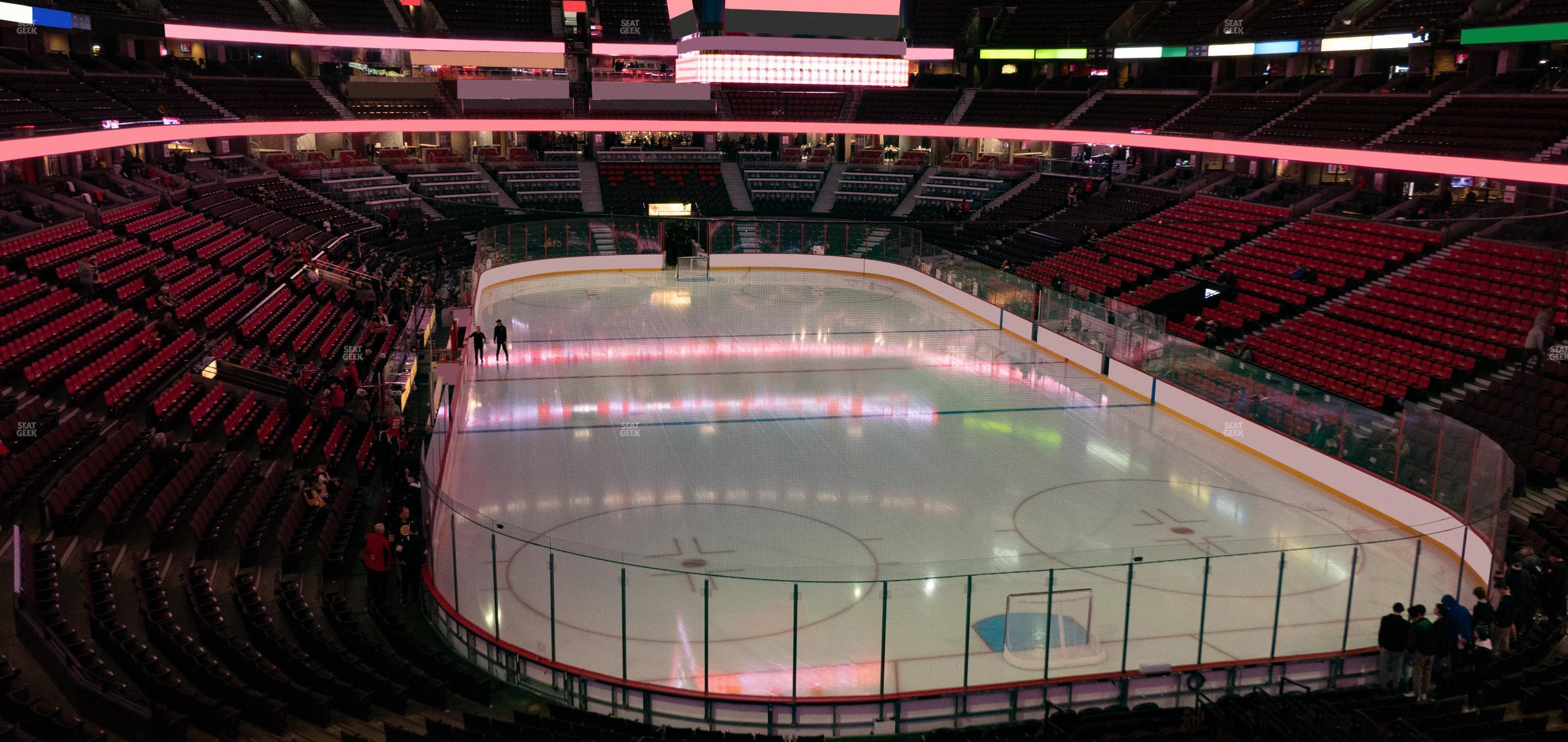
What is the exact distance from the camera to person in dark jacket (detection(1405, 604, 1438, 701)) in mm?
9758

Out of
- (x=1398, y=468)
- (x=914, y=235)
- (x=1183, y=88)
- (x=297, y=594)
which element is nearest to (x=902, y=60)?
(x=1398, y=468)

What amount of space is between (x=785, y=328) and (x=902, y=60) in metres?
11.0

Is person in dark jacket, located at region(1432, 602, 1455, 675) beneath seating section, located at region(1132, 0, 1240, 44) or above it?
beneath

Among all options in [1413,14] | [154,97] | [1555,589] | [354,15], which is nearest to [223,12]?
[354,15]

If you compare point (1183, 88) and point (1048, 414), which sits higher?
point (1183, 88)

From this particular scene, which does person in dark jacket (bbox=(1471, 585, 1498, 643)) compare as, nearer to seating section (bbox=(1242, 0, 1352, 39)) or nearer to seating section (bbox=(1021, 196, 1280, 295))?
seating section (bbox=(1021, 196, 1280, 295))

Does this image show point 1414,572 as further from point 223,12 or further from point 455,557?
point 223,12

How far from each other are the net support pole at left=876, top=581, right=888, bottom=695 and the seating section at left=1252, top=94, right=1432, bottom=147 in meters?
25.1

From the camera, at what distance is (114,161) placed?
33906 millimetres

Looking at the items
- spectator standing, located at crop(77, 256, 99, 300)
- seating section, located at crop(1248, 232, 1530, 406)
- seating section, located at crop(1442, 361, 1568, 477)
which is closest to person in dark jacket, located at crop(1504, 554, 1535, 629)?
seating section, located at crop(1442, 361, 1568, 477)

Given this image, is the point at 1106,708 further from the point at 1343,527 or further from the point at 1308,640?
the point at 1343,527

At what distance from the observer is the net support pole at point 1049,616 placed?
9852 mm

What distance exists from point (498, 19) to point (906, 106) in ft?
59.1

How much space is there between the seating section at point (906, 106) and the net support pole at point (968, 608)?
38.1m
